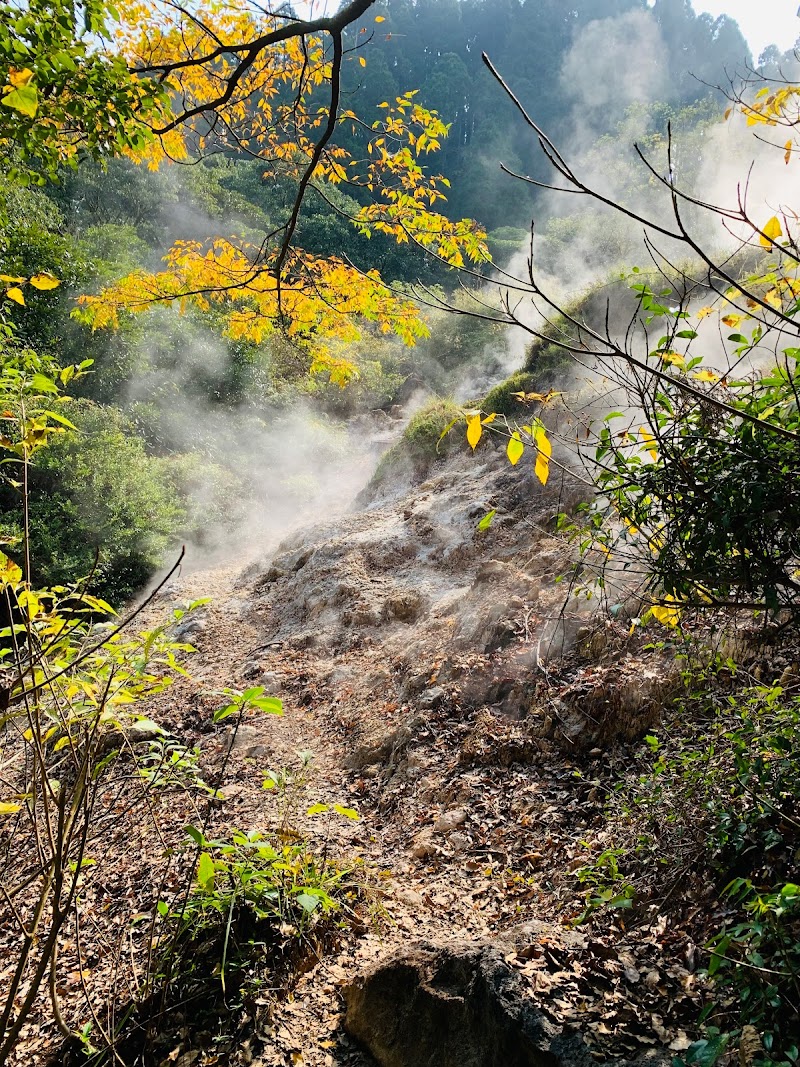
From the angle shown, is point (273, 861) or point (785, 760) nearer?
point (785, 760)

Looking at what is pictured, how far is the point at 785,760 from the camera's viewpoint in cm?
187

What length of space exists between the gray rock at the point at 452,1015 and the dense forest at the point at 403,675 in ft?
0.04

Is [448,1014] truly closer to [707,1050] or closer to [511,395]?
[707,1050]

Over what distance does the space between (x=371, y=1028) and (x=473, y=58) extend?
1911 inches

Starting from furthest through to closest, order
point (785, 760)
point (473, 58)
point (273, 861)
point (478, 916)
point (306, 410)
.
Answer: point (473, 58), point (306, 410), point (478, 916), point (273, 861), point (785, 760)

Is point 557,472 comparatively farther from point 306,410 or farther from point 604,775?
point 306,410

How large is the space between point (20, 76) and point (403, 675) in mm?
4372

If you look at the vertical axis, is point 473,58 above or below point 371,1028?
above

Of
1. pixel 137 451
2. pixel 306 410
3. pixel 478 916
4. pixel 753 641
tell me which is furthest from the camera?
pixel 306 410

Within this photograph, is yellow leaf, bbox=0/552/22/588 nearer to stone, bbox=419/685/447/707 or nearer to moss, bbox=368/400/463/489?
stone, bbox=419/685/447/707

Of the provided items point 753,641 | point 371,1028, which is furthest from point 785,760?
point 371,1028

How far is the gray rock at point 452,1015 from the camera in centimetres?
157

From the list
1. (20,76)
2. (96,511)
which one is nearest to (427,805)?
(20,76)

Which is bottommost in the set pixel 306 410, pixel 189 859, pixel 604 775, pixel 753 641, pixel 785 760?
pixel 189 859
